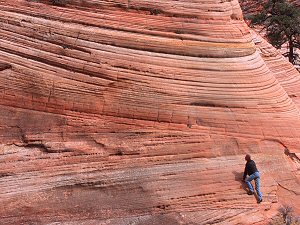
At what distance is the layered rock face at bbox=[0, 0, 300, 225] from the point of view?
7723 millimetres

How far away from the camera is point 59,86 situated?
830 centimetres

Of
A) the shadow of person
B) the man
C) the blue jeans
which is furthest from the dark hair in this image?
the shadow of person

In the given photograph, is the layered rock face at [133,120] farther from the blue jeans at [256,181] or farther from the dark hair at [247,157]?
the dark hair at [247,157]

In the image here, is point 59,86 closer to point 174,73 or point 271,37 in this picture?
point 174,73

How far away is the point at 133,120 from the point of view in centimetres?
823

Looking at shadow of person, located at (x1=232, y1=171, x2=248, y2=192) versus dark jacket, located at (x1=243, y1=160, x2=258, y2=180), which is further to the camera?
shadow of person, located at (x1=232, y1=171, x2=248, y2=192)

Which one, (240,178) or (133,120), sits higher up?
(133,120)

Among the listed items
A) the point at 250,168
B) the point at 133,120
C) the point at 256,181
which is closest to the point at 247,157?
the point at 250,168

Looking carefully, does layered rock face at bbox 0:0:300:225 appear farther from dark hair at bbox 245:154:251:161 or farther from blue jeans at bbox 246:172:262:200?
dark hair at bbox 245:154:251:161

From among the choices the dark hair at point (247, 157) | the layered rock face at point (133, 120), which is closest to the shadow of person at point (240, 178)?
the layered rock face at point (133, 120)

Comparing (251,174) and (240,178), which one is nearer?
(251,174)

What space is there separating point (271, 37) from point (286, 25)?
0.91 m

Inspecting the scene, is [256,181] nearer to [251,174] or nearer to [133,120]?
[251,174]

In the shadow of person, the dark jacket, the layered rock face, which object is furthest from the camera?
the shadow of person
